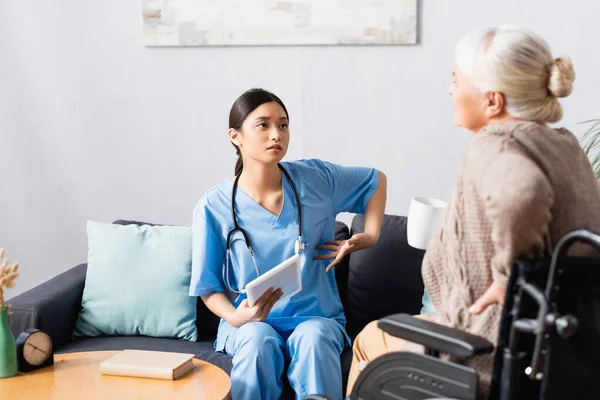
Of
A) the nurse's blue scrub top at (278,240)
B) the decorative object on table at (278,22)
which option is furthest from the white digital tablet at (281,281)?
the decorative object on table at (278,22)

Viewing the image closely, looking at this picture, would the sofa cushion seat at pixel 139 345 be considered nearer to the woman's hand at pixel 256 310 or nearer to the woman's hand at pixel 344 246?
the woman's hand at pixel 256 310

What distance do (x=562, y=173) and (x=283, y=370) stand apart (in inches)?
47.6

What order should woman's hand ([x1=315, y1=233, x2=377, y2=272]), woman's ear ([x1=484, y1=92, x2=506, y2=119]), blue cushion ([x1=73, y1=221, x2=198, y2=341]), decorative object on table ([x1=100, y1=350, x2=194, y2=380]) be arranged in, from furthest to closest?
blue cushion ([x1=73, y1=221, x2=198, y2=341]) < woman's hand ([x1=315, y1=233, x2=377, y2=272]) < decorative object on table ([x1=100, y1=350, x2=194, y2=380]) < woman's ear ([x1=484, y1=92, x2=506, y2=119])

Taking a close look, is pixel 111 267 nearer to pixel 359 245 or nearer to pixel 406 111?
pixel 359 245

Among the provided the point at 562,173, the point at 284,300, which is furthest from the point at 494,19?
the point at 562,173

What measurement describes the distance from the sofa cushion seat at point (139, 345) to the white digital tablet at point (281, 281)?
362 mm

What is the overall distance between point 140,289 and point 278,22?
114 centimetres

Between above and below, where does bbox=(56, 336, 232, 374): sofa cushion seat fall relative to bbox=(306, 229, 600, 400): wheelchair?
below

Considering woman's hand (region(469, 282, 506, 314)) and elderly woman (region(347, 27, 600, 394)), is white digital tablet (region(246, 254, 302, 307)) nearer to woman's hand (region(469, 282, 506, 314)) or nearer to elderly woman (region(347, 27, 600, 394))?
elderly woman (region(347, 27, 600, 394))

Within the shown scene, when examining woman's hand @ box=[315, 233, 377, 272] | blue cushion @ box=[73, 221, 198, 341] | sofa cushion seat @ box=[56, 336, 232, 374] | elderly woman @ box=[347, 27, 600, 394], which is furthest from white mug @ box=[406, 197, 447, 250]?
blue cushion @ box=[73, 221, 198, 341]

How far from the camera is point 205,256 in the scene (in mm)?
2562

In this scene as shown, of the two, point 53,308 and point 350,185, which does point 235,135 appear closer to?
point 350,185

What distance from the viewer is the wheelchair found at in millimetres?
1396

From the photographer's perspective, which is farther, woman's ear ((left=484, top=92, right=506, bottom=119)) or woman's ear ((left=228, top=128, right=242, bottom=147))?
woman's ear ((left=228, top=128, right=242, bottom=147))
